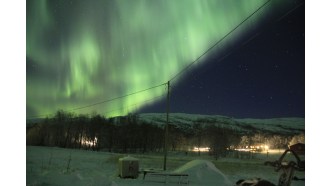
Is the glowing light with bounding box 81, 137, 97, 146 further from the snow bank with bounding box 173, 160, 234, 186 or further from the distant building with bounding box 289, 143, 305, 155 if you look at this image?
the distant building with bounding box 289, 143, 305, 155

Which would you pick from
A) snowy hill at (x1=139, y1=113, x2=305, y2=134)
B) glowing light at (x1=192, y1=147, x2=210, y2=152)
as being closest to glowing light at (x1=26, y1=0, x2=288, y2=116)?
snowy hill at (x1=139, y1=113, x2=305, y2=134)

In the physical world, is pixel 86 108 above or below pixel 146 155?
above

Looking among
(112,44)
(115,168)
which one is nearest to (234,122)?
(115,168)

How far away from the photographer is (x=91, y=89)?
364 inches

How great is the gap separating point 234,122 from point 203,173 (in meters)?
1.53

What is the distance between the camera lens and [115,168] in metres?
8.71

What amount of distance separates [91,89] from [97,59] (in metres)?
0.70

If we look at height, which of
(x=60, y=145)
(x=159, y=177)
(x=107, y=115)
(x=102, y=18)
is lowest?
(x=159, y=177)

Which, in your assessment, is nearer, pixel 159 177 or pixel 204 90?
pixel 159 177

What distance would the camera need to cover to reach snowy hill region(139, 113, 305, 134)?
8.68 meters

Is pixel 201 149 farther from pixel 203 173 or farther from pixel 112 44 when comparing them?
pixel 112 44

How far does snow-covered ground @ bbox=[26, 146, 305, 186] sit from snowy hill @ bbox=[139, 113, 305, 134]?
2.07 ft
